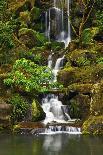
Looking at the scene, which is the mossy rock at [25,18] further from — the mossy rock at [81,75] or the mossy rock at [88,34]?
the mossy rock at [81,75]

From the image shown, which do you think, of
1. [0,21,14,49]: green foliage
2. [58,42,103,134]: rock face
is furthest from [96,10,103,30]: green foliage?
[0,21,14,49]: green foliage

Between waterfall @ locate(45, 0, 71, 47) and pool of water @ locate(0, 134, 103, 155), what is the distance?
58.6 ft

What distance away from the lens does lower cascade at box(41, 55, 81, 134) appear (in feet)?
76.8

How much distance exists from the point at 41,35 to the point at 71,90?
13.5m

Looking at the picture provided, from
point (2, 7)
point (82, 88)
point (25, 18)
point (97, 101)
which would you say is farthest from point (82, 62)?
point (2, 7)

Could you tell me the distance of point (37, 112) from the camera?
83.6 ft

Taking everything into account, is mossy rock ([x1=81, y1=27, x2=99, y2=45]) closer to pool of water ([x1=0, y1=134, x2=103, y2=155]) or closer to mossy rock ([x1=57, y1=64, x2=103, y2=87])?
mossy rock ([x1=57, y1=64, x2=103, y2=87])

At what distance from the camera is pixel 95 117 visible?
23781mm

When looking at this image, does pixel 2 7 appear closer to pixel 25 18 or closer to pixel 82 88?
pixel 25 18

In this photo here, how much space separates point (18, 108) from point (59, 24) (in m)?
15.9

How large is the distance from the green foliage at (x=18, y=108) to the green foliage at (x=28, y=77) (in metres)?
0.91

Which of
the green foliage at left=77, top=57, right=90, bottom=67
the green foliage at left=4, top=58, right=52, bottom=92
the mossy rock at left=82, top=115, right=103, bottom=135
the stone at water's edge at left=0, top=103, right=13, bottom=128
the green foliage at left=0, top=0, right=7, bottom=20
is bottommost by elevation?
the mossy rock at left=82, top=115, right=103, bottom=135

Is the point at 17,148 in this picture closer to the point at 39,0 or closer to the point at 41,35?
the point at 41,35

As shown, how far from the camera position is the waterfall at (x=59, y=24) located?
3913cm
